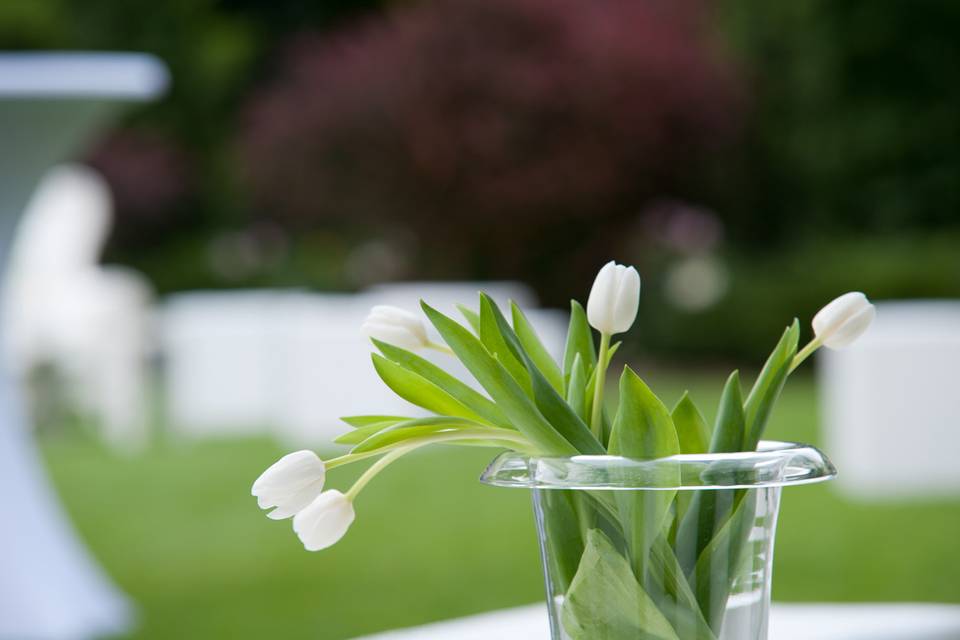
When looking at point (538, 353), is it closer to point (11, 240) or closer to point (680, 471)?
point (680, 471)

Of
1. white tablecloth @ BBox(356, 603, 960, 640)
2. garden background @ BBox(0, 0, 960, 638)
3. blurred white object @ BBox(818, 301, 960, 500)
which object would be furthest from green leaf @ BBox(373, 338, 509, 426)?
garden background @ BBox(0, 0, 960, 638)

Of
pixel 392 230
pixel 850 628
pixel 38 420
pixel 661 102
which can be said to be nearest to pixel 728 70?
pixel 661 102

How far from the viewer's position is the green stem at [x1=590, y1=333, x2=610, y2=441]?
2.41 feet

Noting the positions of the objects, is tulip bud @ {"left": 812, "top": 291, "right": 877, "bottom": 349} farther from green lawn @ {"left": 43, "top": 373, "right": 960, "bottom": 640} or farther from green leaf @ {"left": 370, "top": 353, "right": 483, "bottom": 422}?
green lawn @ {"left": 43, "top": 373, "right": 960, "bottom": 640}

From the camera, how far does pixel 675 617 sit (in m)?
0.71

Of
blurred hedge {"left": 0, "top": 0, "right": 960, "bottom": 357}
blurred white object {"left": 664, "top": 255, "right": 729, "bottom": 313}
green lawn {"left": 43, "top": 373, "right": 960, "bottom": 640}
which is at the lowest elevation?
green lawn {"left": 43, "top": 373, "right": 960, "bottom": 640}

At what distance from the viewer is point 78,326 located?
25.7ft

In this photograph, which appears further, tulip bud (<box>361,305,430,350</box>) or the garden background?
the garden background

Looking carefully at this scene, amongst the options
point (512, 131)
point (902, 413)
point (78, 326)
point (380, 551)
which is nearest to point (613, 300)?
point (380, 551)

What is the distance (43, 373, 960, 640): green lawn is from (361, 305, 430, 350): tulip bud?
9.15ft

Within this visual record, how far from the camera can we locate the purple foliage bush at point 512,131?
34.8ft

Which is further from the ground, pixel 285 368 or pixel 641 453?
pixel 641 453

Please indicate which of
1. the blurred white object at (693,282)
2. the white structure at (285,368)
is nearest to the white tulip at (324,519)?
the white structure at (285,368)

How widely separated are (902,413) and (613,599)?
5008mm
